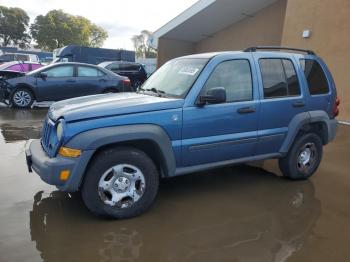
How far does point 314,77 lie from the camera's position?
5.59 metres

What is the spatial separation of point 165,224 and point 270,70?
2519mm

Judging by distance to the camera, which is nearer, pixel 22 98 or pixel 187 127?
pixel 187 127

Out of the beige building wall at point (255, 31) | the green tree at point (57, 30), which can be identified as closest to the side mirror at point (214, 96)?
the beige building wall at point (255, 31)

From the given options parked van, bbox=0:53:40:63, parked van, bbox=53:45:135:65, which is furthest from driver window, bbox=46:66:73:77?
parked van, bbox=0:53:40:63

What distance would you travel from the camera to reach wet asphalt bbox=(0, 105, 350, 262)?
3449 mm

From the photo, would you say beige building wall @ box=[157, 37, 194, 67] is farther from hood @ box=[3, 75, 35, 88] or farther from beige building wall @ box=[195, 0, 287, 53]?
hood @ box=[3, 75, 35, 88]

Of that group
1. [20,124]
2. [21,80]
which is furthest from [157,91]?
[21,80]

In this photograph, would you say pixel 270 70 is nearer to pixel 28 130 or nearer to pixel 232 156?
pixel 232 156

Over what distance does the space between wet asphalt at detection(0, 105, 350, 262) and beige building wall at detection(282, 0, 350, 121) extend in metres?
5.76

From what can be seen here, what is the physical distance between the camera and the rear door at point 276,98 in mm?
4953

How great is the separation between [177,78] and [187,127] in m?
0.80

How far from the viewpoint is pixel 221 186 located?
5273 mm

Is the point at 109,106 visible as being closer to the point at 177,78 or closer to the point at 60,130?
the point at 60,130

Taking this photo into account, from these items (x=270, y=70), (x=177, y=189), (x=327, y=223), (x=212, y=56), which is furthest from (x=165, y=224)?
(x=270, y=70)
